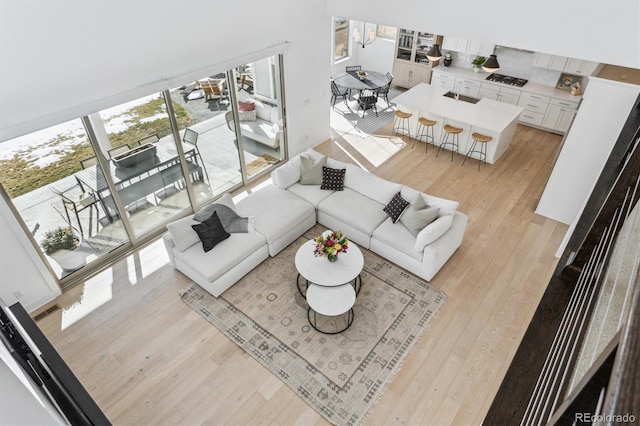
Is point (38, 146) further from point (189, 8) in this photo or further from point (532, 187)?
point (532, 187)

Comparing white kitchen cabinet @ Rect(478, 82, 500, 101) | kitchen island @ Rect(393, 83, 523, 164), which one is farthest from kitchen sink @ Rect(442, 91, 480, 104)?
white kitchen cabinet @ Rect(478, 82, 500, 101)

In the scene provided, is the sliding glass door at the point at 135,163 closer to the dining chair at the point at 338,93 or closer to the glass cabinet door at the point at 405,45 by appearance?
the dining chair at the point at 338,93

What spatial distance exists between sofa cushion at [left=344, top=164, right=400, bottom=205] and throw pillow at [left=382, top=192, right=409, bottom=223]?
177mm

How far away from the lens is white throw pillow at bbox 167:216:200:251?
5.42m

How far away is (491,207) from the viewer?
23.2 ft

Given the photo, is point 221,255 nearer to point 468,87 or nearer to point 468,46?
point 468,87

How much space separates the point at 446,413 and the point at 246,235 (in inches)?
134

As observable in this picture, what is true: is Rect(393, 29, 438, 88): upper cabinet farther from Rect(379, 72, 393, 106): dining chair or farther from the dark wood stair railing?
the dark wood stair railing

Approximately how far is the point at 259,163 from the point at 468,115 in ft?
14.5

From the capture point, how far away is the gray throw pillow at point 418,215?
5.64m

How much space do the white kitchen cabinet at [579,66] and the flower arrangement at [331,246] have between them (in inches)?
272

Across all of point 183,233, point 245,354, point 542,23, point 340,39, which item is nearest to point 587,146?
point 542,23

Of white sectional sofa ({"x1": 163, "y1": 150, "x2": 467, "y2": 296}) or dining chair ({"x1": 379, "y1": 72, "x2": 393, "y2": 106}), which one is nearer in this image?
white sectional sofa ({"x1": 163, "y1": 150, "x2": 467, "y2": 296})

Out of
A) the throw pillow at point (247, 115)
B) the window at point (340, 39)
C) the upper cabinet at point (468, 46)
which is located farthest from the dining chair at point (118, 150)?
the upper cabinet at point (468, 46)
